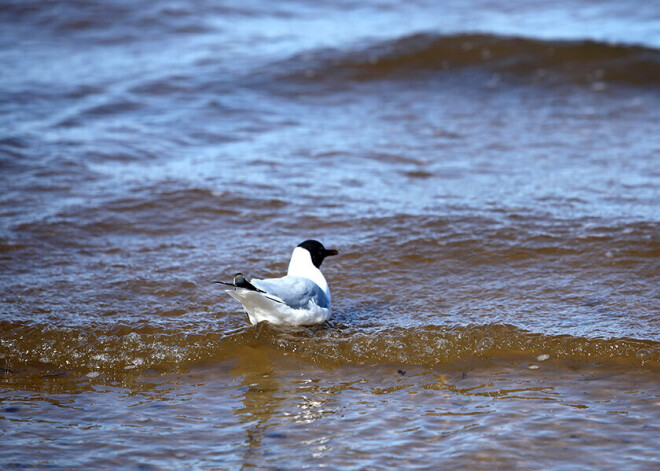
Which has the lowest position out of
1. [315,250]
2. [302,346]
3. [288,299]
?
[302,346]

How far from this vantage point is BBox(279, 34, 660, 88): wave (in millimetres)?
11852

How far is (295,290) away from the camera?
5062 mm

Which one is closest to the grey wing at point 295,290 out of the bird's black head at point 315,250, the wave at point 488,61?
the bird's black head at point 315,250

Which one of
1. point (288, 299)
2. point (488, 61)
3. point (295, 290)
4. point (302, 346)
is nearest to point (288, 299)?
point (288, 299)

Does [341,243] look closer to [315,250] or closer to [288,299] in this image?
[315,250]

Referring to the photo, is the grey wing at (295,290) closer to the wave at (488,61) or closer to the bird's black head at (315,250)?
the bird's black head at (315,250)

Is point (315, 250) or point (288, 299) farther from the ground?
point (315, 250)

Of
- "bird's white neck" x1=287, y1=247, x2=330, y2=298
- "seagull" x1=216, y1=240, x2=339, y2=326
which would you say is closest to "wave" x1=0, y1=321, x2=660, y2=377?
"seagull" x1=216, y1=240, x2=339, y2=326

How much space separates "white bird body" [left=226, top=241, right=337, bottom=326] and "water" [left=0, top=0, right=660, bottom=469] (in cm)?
17

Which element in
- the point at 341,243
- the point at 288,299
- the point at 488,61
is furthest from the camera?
the point at 488,61

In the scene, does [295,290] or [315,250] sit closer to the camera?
[295,290]

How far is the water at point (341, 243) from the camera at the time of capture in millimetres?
4102

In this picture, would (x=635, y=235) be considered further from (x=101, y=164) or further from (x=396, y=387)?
(x=101, y=164)

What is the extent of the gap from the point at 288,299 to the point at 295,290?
0.10 m
